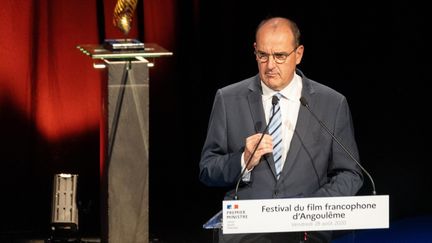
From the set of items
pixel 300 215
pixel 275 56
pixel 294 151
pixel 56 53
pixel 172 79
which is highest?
pixel 56 53

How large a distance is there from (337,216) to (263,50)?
69cm

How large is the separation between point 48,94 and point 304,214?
3297mm

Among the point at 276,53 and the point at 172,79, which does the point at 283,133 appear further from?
the point at 172,79

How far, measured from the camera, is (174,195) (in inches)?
266

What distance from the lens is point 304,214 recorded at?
3.47m

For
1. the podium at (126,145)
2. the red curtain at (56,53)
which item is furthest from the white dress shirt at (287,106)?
the red curtain at (56,53)

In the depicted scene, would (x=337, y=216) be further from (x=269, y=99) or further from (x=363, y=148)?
(x=363, y=148)

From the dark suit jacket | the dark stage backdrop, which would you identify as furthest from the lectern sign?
the dark stage backdrop

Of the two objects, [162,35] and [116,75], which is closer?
[116,75]

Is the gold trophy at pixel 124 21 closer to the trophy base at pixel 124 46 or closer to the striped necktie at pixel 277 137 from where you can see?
the trophy base at pixel 124 46

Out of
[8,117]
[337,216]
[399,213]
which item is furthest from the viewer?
[399,213]

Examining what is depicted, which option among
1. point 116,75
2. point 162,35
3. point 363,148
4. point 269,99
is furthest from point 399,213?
point 269,99

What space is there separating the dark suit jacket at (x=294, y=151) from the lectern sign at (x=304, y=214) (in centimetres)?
19

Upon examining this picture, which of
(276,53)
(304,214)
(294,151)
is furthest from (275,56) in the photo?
(304,214)
